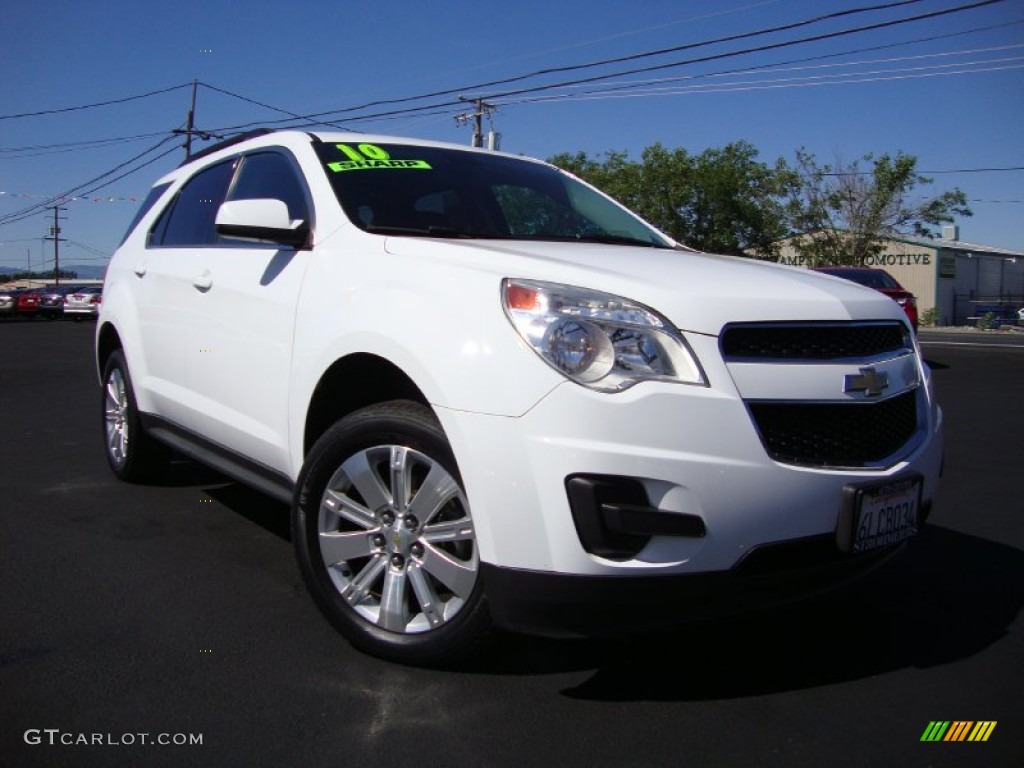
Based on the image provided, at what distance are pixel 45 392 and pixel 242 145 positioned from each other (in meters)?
7.03

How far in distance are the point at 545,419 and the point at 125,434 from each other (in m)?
3.63

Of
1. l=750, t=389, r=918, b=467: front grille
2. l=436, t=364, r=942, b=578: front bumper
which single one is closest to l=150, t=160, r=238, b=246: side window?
l=436, t=364, r=942, b=578: front bumper

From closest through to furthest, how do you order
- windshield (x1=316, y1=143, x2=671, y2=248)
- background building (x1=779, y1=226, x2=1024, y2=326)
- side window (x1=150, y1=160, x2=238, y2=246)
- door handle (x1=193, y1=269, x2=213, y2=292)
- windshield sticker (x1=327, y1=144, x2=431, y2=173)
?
windshield (x1=316, y1=143, x2=671, y2=248), windshield sticker (x1=327, y1=144, x2=431, y2=173), door handle (x1=193, y1=269, x2=213, y2=292), side window (x1=150, y1=160, x2=238, y2=246), background building (x1=779, y1=226, x2=1024, y2=326)

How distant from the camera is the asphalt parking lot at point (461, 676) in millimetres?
2395

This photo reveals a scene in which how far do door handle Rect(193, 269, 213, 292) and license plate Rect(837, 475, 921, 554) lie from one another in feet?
9.04

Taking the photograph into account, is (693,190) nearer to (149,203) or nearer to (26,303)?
(26,303)

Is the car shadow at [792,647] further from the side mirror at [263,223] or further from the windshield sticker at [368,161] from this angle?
the windshield sticker at [368,161]

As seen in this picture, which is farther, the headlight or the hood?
the hood

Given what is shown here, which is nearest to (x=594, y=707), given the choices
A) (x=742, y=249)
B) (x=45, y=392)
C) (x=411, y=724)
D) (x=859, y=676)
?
(x=411, y=724)

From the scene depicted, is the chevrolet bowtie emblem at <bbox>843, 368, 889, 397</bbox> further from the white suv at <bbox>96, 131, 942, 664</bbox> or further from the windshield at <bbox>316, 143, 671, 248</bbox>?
the windshield at <bbox>316, 143, 671, 248</bbox>

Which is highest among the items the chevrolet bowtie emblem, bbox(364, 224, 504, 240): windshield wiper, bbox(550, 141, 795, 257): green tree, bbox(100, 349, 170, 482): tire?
bbox(550, 141, 795, 257): green tree

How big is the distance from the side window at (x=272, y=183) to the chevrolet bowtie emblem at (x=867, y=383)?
2061mm

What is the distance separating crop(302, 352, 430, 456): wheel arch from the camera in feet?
9.91

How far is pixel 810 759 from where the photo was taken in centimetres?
235
